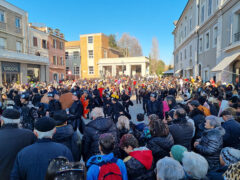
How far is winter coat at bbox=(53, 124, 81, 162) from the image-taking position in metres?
2.72

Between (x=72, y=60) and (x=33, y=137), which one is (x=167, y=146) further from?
(x=72, y=60)

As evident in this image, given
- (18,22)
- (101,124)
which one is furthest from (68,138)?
(18,22)

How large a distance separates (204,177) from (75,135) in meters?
2.17

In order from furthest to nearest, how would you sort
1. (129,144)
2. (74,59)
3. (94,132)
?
(74,59)
(94,132)
(129,144)

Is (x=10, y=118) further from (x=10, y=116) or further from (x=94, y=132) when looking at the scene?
(x=94, y=132)

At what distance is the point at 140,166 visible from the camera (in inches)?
80.4

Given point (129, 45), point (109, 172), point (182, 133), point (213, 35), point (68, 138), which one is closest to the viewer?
point (109, 172)

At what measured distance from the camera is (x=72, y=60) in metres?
42.2

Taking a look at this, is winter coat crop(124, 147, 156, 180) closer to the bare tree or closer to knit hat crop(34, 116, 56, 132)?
knit hat crop(34, 116, 56, 132)

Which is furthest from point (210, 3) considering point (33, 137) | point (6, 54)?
point (6, 54)

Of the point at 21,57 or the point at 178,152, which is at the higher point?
the point at 21,57

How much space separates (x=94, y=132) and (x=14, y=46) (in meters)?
25.3

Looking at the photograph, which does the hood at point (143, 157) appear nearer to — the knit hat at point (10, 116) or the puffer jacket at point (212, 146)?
the puffer jacket at point (212, 146)

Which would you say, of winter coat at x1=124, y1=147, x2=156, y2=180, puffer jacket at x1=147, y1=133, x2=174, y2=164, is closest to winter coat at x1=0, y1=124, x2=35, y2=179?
winter coat at x1=124, y1=147, x2=156, y2=180
